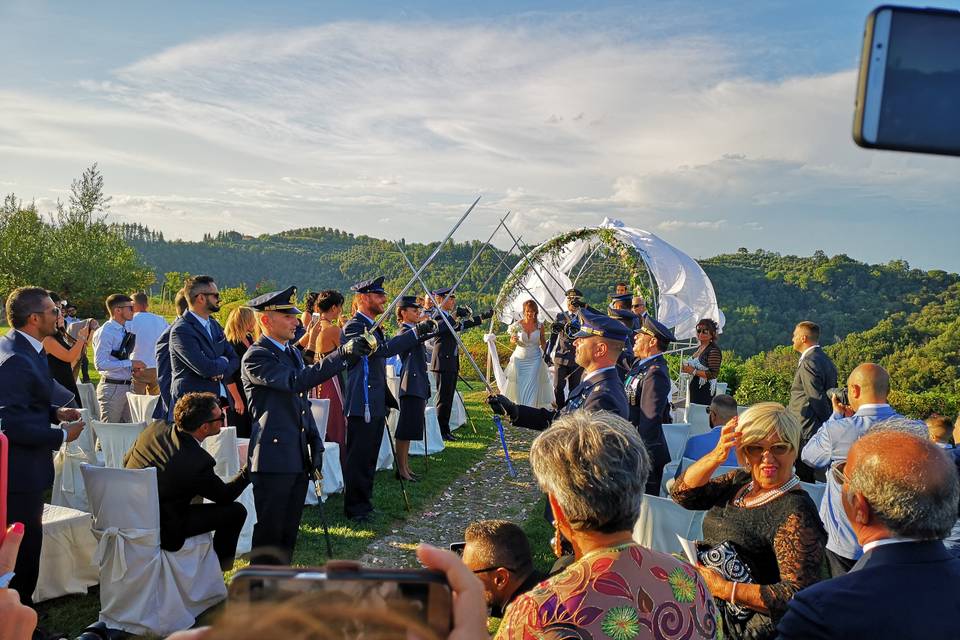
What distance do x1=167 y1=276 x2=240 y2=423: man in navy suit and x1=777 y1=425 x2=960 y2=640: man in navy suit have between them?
16.2ft

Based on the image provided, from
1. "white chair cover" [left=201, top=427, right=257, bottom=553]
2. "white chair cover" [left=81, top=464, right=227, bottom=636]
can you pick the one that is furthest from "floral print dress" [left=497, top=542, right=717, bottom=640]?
"white chair cover" [left=201, top=427, right=257, bottom=553]

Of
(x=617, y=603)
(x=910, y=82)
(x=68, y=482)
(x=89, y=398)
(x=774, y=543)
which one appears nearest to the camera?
(x=910, y=82)

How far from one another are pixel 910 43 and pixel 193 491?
4499 mm

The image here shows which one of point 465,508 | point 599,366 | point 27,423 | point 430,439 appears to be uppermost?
point 599,366

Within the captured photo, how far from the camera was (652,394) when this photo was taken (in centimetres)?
566

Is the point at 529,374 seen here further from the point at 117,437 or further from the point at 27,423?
the point at 27,423

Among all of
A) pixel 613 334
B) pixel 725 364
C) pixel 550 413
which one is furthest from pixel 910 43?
pixel 725 364

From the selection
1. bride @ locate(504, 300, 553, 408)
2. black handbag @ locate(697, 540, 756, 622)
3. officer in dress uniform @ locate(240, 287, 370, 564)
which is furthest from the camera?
bride @ locate(504, 300, 553, 408)

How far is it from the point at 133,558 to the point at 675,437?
15.2 feet

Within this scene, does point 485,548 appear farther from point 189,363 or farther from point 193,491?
point 189,363

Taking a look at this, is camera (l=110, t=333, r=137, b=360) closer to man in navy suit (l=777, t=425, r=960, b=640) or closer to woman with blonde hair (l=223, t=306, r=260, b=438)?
woman with blonde hair (l=223, t=306, r=260, b=438)

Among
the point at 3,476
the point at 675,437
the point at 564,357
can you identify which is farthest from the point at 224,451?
the point at 564,357

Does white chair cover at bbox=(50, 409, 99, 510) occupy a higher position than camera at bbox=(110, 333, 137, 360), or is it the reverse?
camera at bbox=(110, 333, 137, 360)

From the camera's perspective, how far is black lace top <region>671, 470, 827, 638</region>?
8.50ft
